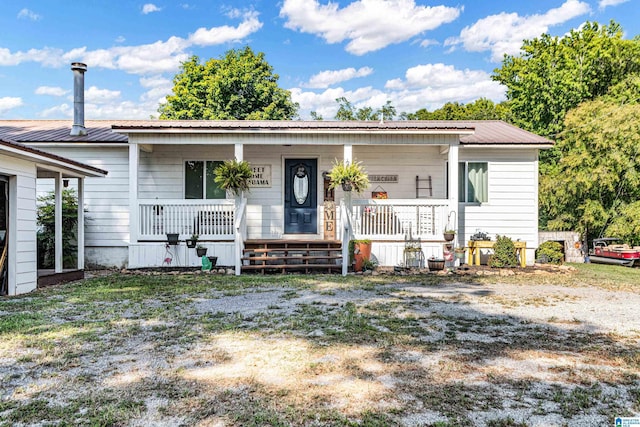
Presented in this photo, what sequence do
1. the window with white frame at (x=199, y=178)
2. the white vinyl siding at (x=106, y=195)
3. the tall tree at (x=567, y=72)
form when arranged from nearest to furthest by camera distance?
the white vinyl siding at (x=106, y=195) < the window with white frame at (x=199, y=178) < the tall tree at (x=567, y=72)

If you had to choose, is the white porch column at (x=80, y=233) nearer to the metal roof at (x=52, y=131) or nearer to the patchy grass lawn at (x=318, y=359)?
the metal roof at (x=52, y=131)

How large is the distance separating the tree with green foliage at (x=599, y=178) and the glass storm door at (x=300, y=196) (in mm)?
8293

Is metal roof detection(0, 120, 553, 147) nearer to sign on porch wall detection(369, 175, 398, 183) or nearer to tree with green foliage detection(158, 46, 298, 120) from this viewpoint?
sign on porch wall detection(369, 175, 398, 183)

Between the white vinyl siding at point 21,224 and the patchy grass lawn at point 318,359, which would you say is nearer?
the patchy grass lawn at point 318,359

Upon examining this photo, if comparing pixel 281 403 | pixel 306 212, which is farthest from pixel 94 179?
pixel 281 403

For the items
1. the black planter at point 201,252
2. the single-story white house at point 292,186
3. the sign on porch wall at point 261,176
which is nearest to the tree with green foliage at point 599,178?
the single-story white house at point 292,186

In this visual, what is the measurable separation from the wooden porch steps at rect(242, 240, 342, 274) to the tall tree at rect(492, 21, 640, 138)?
12.7 meters

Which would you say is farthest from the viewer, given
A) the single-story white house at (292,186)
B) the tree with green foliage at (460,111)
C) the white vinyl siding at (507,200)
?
the tree with green foliage at (460,111)

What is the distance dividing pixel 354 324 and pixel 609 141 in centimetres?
1224

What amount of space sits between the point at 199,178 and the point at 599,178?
38.2ft

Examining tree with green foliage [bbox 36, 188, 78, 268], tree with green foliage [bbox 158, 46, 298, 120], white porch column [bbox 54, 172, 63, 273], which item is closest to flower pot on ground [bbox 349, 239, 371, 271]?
white porch column [bbox 54, 172, 63, 273]

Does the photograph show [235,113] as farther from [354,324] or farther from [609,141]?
[354,324]

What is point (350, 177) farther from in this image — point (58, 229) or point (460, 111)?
point (460, 111)

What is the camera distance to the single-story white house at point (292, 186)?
9.14 meters
